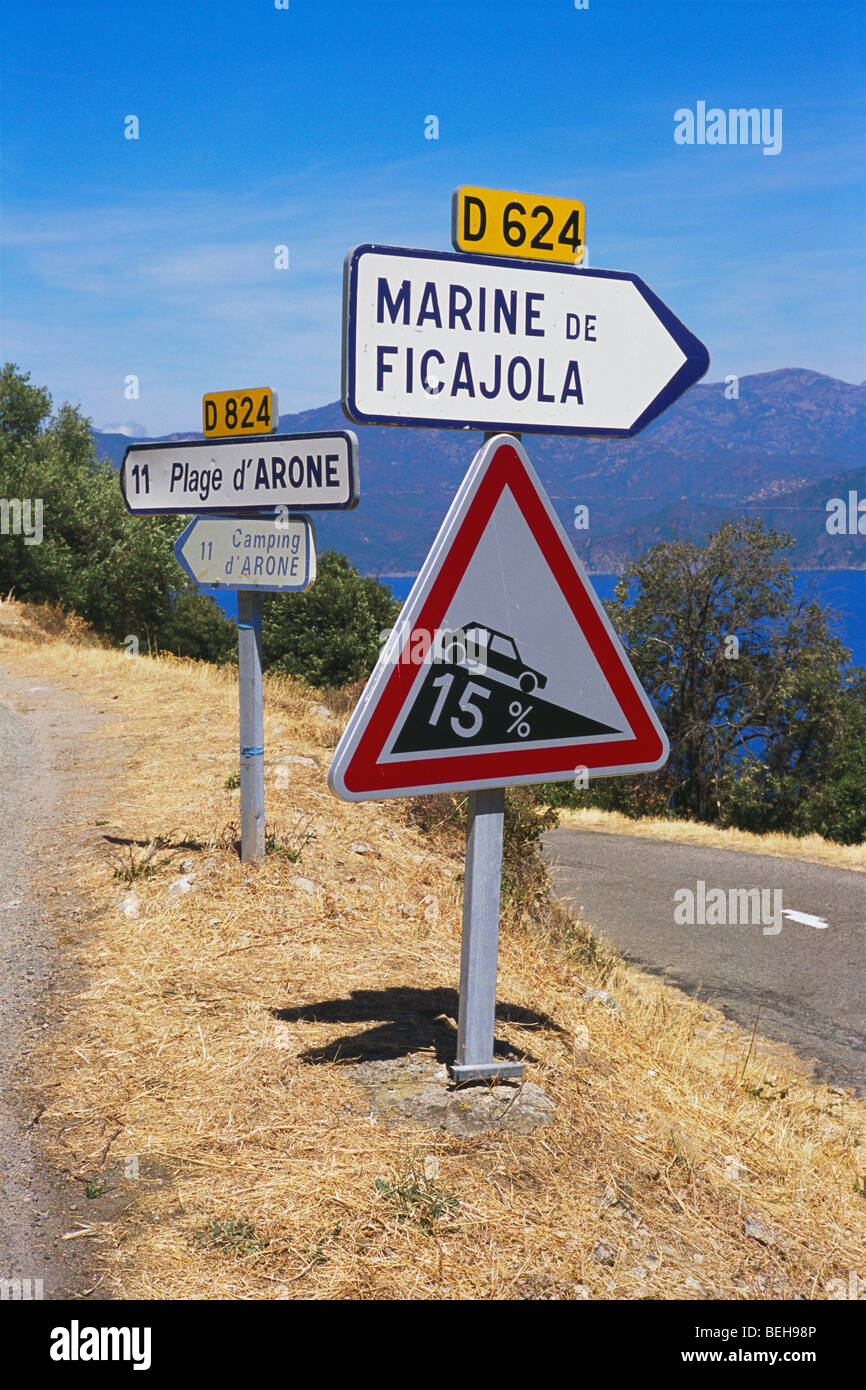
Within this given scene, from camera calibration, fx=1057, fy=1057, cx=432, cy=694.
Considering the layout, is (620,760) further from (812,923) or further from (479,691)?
(812,923)

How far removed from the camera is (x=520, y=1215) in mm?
2736

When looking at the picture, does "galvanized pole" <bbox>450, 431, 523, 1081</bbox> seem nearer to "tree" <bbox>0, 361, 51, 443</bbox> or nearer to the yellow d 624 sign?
the yellow d 624 sign

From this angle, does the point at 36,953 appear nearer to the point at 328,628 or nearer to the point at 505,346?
the point at 505,346

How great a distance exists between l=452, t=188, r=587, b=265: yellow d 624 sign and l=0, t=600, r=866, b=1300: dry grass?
261 centimetres

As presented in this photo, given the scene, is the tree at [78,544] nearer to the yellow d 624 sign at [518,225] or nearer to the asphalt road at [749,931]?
the asphalt road at [749,931]

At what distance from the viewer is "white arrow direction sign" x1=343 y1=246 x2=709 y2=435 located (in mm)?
2869

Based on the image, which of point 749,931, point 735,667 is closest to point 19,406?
point 735,667

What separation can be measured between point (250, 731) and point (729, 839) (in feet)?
48.5

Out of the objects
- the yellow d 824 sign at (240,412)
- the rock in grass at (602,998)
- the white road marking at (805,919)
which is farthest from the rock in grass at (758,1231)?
the white road marking at (805,919)

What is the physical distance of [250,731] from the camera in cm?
591

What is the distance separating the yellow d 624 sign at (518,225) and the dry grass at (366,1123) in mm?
2608
